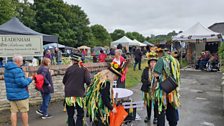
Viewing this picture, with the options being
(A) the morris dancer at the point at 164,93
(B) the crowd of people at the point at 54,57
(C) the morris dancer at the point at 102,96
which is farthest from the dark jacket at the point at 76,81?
(B) the crowd of people at the point at 54,57

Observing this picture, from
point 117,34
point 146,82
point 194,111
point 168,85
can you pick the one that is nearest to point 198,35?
point 194,111

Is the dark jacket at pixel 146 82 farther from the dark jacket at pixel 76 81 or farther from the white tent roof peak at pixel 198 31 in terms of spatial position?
the white tent roof peak at pixel 198 31

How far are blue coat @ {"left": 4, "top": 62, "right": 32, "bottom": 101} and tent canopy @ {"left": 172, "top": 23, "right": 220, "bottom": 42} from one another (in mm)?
14376

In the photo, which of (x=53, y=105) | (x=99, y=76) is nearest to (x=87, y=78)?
(x=99, y=76)

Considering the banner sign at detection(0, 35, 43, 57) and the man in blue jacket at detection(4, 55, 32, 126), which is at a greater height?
the banner sign at detection(0, 35, 43, 57)

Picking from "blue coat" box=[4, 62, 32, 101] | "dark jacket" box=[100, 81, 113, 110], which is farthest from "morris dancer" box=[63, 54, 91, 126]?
"blue coat" box=[4, 62, 32, 101]

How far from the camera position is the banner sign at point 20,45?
736 cm

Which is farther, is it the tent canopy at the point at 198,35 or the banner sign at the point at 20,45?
the tent canopy at the point at 198,35

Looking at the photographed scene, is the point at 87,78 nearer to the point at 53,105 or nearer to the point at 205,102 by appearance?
the point at 53,105

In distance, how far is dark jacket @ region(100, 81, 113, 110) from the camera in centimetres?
371

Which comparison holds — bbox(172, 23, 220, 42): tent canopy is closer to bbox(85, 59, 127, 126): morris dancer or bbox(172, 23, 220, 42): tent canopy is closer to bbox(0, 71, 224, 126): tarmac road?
bbox(0, 71, 224, 126): tarmac road

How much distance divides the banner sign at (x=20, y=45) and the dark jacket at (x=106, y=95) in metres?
4.82

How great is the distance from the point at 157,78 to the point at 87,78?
4.36 feet

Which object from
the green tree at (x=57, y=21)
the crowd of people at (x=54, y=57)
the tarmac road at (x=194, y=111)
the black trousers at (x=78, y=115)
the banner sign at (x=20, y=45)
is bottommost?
the tarmac road at (x=194, y=111)
